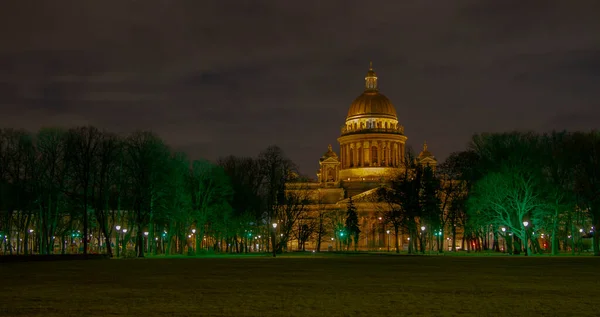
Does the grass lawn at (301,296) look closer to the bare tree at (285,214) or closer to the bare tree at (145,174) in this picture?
the bare tree at (145,174)

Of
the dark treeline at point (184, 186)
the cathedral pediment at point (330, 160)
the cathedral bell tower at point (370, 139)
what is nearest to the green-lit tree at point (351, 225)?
the cathedral bell tower at point (370, 139)

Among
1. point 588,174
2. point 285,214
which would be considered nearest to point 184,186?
point 285,214

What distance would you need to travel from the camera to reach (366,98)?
194125 mm

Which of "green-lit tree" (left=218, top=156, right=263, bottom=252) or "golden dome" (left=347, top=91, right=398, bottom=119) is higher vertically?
"golden dome" (left=347, top=91, right=398, bottom=119)

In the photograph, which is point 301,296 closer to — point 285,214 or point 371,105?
point 285,214

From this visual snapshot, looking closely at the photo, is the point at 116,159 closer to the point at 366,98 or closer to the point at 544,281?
the point at 544,281

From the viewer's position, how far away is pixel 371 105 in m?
192

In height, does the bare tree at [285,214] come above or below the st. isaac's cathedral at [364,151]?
below

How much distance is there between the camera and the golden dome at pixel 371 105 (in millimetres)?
191000

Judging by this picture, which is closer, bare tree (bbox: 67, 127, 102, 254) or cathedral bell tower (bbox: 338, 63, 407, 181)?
bare tree (bbox: 67, 127, 102, 254)

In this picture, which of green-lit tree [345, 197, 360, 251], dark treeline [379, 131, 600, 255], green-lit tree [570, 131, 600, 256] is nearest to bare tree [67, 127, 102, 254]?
dark treeline [379, 131, 600, 255]

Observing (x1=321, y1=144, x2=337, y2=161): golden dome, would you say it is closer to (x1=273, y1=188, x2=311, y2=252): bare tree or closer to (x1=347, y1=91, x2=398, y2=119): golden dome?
(x1=347, y1=91, x2=398, y2=119): golden dome

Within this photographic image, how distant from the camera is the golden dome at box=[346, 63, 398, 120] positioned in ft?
627

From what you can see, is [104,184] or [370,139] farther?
[370,139]
